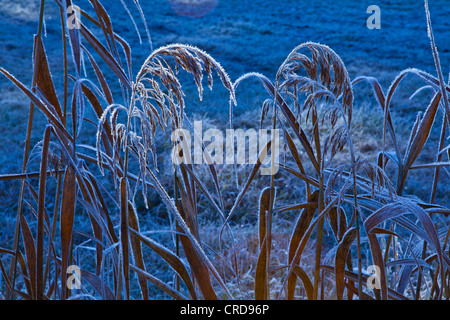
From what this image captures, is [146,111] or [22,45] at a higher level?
[22,45]

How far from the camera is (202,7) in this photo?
4.72 meters

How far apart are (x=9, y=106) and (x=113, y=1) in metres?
2.94

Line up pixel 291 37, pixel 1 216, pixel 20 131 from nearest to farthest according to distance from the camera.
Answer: pixel 1 216
pixel 20 131
pixel 291 37

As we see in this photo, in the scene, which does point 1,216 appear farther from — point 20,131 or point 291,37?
point 291,37

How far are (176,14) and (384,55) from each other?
7.11 ft

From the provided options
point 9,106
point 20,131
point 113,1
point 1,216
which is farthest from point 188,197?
point 113,1

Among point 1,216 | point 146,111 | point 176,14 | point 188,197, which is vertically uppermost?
point 176,14

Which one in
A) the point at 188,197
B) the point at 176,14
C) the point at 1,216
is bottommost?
the point at 1,216

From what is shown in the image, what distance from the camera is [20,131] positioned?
2.36 m

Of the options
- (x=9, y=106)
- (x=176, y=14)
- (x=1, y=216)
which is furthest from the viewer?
(x=176, y=14)
